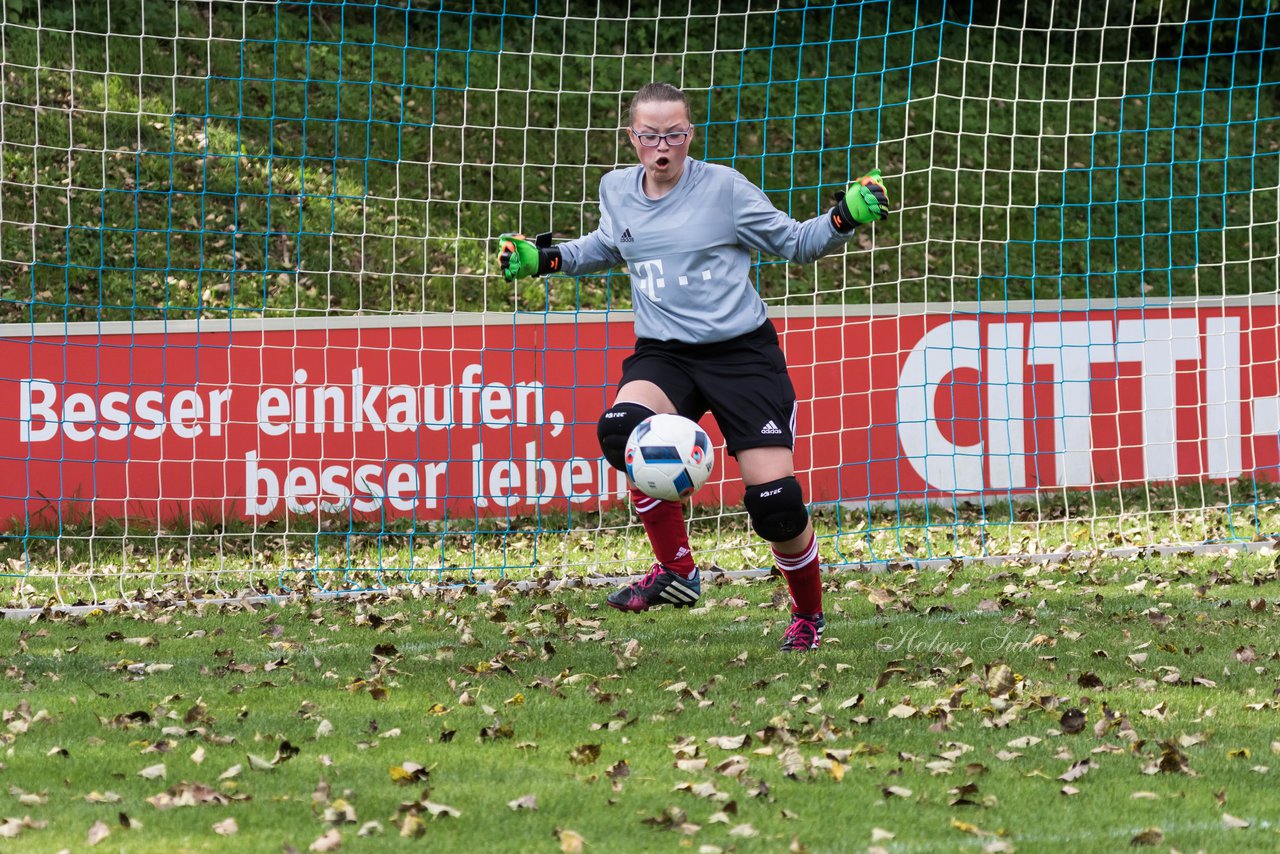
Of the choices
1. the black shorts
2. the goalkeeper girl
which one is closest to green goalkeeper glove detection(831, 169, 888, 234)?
the goalkeeper girl

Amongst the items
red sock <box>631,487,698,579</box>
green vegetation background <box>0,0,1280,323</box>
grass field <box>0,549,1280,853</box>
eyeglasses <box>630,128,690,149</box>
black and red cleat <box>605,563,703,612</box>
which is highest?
green vegetation background <box>0,0,1280,323</box>

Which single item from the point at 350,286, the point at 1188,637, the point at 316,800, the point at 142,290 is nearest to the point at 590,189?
the point at 350,286

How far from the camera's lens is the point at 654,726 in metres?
4.66

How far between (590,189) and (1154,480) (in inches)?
240

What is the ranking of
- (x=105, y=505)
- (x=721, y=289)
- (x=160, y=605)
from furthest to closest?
(x=105, y=505) < (x=160, y=605) < (x=721, y=289)

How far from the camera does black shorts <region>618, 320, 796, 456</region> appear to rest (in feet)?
19.0

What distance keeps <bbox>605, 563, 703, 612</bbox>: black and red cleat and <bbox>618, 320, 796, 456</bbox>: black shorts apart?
768mm

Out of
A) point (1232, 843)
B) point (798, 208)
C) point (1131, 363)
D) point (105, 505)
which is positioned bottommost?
point (1232, 843)

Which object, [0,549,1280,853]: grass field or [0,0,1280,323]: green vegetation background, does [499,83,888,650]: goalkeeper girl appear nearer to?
[0,549,1280,853]: grass field

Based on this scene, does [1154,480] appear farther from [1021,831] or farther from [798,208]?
[1021,831]

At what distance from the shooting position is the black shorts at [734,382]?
5.78 m

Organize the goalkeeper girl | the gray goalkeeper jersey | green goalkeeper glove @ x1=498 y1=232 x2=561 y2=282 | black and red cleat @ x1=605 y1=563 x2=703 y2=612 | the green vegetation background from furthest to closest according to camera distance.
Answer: the green vegetation background, black and red cleat @ x1=605 y1=563 x2=703 y2=612, green goalkeeper glove @ x1=498 y1=232 x2=561 y2=282, the gray goalkeeper jersey, the goalkeeper girl

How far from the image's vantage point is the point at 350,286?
1248 cm

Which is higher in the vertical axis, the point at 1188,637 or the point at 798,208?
the point at 798,208
